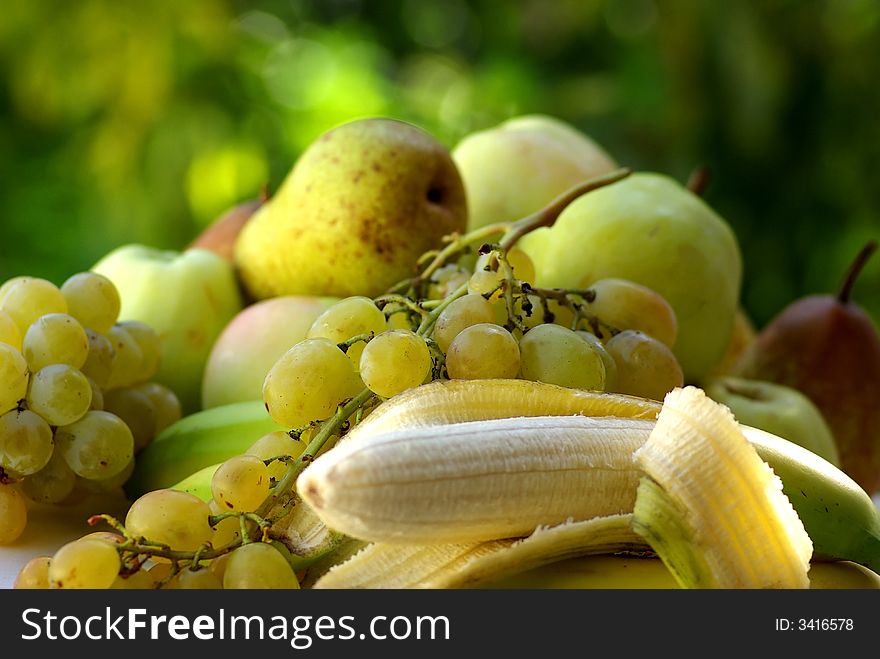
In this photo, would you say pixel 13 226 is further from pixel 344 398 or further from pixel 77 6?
pixel 344 398

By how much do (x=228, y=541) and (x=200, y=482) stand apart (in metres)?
0.10

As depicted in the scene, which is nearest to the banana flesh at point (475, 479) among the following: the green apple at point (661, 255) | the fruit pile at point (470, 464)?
the fruit pile at point (470, 464)

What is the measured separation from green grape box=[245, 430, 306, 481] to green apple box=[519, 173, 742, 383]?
36 centimetres

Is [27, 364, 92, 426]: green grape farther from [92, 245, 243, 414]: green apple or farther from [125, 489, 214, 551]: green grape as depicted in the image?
[92, 245, 243, 414]: green apple

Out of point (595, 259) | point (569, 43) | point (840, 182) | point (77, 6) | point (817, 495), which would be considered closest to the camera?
point (817, 495)

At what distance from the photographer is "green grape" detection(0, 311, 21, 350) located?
0.56m

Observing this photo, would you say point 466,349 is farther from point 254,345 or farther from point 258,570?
point 254,345

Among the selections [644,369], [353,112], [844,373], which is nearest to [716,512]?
[644,369]

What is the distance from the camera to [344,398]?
0.48 m

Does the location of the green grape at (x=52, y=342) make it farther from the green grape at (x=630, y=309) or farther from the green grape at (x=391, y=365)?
the green grape at (x=630, y=309)

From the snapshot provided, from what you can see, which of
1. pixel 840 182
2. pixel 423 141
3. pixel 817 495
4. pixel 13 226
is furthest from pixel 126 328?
pixel 840 182

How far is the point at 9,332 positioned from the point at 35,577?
0.71ft

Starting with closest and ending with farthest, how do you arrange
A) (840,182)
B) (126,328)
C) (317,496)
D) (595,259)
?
(317,496) < (126,328) < (595,259) < (840,182)

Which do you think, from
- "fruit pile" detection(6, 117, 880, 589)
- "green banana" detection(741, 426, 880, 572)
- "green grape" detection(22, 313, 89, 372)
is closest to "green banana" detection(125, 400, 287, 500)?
"fruit pile" detection(6, 117, 880, 589)
